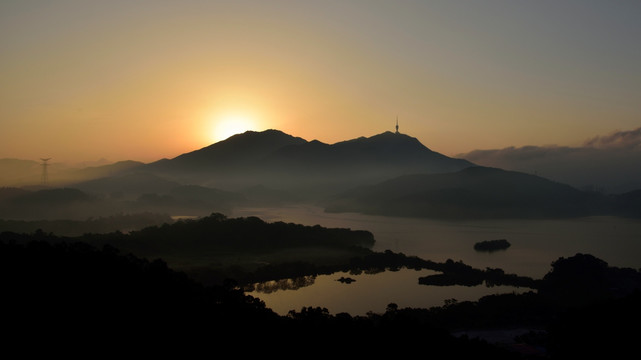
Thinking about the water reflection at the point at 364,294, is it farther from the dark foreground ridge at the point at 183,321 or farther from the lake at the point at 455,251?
the dark foreground ridge at the point at 183,321

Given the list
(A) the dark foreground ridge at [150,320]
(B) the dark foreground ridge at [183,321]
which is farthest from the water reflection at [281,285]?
(A) the dark foreground ridge at [150,320]

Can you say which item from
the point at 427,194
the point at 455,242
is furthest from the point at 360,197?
the point at 455,242

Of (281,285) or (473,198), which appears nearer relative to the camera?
(281,285)

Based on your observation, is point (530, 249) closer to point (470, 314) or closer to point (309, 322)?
point (470, 314)

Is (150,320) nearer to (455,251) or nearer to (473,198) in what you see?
(455,251)

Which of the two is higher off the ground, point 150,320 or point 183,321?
point 150,320

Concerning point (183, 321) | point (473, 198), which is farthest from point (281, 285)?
point (473, 198)

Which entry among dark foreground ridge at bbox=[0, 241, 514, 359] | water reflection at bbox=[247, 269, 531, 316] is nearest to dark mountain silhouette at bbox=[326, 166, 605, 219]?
water reflection at bbox=[247, 269, 531, 316]
